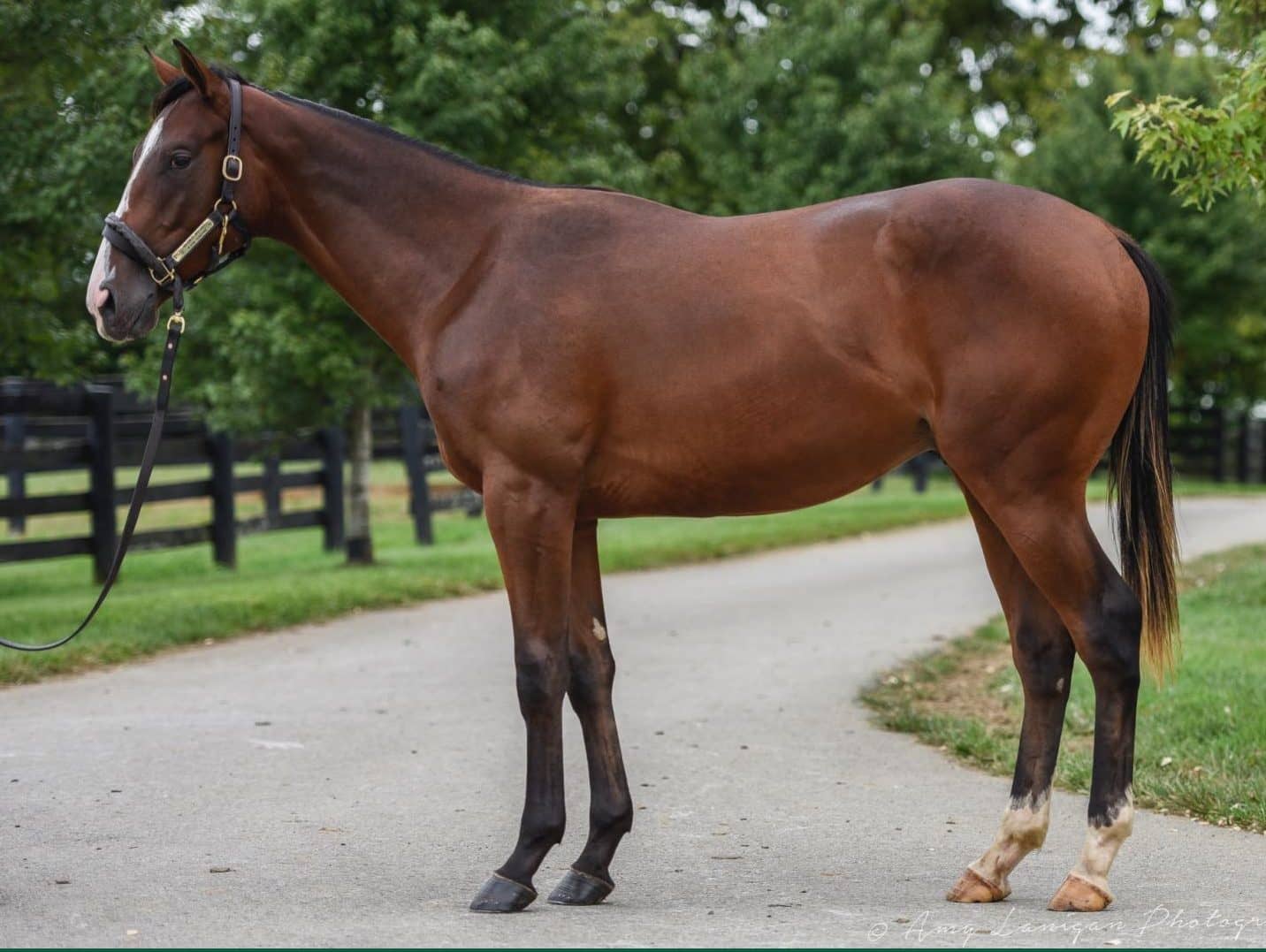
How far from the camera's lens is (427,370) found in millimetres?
4895

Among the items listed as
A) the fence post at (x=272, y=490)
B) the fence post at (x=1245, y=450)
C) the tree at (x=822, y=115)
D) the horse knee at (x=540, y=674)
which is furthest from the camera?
the fence post at (x=1245, y=450)

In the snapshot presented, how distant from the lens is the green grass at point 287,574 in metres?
10.4

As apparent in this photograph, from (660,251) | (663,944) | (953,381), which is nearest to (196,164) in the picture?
(660,251)

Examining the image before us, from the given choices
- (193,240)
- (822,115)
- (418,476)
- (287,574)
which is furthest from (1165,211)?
(193,240)

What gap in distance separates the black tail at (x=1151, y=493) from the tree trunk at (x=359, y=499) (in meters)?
10.4

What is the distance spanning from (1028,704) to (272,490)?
13261 millimetres

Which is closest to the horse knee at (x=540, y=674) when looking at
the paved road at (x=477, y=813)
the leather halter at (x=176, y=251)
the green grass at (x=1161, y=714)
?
the paved road at (x=477, y=813)

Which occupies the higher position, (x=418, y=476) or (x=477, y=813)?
(x=418, y=476)

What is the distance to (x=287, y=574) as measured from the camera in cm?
1427

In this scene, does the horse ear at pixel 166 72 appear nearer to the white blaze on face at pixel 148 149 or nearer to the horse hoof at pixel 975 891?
the white blaze on face at pixel 148 149

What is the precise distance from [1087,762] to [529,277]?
132 inches

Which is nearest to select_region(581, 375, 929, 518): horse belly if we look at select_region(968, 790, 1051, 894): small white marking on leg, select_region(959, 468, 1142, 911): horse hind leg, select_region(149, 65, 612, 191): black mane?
select_region(959, 468, 1142, 911): horse hind leg

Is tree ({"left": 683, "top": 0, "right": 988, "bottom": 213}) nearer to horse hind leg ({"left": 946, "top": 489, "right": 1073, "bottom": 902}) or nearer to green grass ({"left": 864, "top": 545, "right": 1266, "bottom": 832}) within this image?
green grass ({"left": 864, "top": 545, "right": 1266, "bottom": 832})

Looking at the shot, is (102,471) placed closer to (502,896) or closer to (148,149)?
(148,149)
